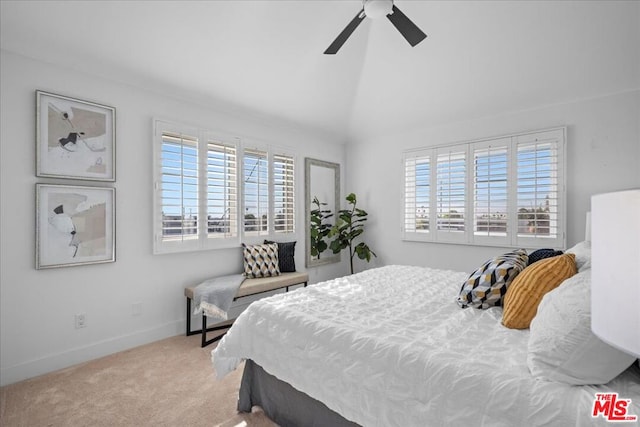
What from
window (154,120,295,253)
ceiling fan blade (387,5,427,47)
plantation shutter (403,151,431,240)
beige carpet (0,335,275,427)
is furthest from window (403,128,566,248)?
beige carpet (0,335,275,427)

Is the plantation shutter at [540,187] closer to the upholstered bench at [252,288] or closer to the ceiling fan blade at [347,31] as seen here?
the ceiling fan blade at [347,31]

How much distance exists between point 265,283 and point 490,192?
9.79ft

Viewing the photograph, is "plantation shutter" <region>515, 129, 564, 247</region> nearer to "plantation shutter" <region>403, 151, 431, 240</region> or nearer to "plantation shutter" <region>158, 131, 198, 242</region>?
"plantation shutter" <region>403, 151, 431, 240</region>

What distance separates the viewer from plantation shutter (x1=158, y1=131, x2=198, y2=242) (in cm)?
332

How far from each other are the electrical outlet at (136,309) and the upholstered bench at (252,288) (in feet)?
1.41

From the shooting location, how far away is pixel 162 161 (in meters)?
3.30

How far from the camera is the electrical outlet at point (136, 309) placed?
311 centimetres

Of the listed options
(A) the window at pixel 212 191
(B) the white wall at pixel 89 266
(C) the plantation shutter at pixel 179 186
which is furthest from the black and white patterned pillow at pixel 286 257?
(C) the plantation shutter at pixel 179 186

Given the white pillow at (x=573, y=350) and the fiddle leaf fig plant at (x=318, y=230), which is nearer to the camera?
the white pillow at (x=573, y=350)

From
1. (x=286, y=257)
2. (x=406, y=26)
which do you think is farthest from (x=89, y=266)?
(x=406, y=26)

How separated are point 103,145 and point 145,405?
7.27 ft

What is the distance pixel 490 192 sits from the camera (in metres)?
4.02

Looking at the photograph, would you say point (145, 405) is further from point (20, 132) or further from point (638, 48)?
point (638, 48)

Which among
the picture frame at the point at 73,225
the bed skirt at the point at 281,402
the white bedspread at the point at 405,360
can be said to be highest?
the picture frame at the point at 73,225
